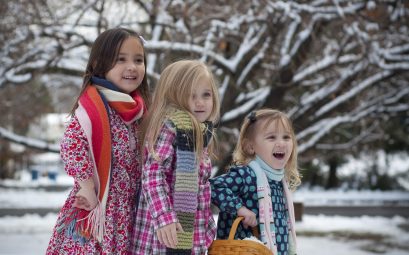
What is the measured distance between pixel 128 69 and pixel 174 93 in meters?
0.25

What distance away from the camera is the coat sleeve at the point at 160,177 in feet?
8.95

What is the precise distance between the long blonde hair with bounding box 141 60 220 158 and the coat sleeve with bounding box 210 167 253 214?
322mm

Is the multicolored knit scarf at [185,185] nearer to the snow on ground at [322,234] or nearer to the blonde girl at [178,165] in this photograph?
the blonde girl at [178,165]

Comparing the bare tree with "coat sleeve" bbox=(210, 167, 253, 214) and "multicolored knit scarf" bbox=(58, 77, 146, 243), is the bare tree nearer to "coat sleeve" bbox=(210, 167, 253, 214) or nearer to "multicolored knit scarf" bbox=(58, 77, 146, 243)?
"coat sleeve" bbox=(210, 167, 253, 214)

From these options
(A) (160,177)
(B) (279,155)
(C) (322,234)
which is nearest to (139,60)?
(A) (160,177)

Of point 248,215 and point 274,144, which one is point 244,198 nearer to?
point 248,215

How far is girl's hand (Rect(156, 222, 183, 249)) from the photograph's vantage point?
2717 millimetres

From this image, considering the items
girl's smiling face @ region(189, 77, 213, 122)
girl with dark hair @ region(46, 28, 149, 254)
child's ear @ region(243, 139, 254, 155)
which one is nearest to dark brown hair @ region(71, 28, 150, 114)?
girl with dark hair @ region(46, 28, 149, 254)

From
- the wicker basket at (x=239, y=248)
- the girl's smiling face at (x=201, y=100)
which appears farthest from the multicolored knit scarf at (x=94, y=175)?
the wicker basket at (x=239, y=248)

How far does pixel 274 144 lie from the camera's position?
3.24m

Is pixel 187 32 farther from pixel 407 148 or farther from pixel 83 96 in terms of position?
pixel 407 148

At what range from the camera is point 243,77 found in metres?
8.37

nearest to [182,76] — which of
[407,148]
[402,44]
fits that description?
[402,44]

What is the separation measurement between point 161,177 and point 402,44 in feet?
24.2
